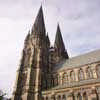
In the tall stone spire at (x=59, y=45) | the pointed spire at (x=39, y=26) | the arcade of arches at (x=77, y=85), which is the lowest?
the arcade of arches at (x=77, y=85)

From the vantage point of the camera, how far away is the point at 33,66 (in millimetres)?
32531

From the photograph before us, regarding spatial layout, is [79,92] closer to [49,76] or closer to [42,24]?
[49,76]

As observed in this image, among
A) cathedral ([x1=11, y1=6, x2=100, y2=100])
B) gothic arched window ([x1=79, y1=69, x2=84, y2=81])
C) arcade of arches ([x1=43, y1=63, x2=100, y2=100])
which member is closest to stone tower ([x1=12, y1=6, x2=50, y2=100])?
cathedral ([x1=11, y1=6, x2=100, y2=100])

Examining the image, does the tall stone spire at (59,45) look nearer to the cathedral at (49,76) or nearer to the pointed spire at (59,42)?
the pointed spire at (59,42)

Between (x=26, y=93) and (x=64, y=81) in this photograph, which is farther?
(x=64, y=81)

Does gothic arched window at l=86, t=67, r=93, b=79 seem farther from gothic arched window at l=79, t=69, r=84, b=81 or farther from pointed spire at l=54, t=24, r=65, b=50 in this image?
pointed spire at l=54, t=24, r=65, b=50

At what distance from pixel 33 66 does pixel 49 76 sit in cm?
531

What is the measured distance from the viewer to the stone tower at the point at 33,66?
29.2 m

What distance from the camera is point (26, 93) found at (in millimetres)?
28156

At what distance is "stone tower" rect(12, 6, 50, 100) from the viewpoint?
29.2 metres

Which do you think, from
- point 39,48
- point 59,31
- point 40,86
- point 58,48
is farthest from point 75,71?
point 59,31

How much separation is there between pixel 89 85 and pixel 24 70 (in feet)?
59.4

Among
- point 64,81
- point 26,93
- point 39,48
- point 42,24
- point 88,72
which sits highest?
point 42,24

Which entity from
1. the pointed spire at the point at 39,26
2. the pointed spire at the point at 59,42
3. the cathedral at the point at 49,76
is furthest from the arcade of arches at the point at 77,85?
the pointed spire at the point at 59,42
